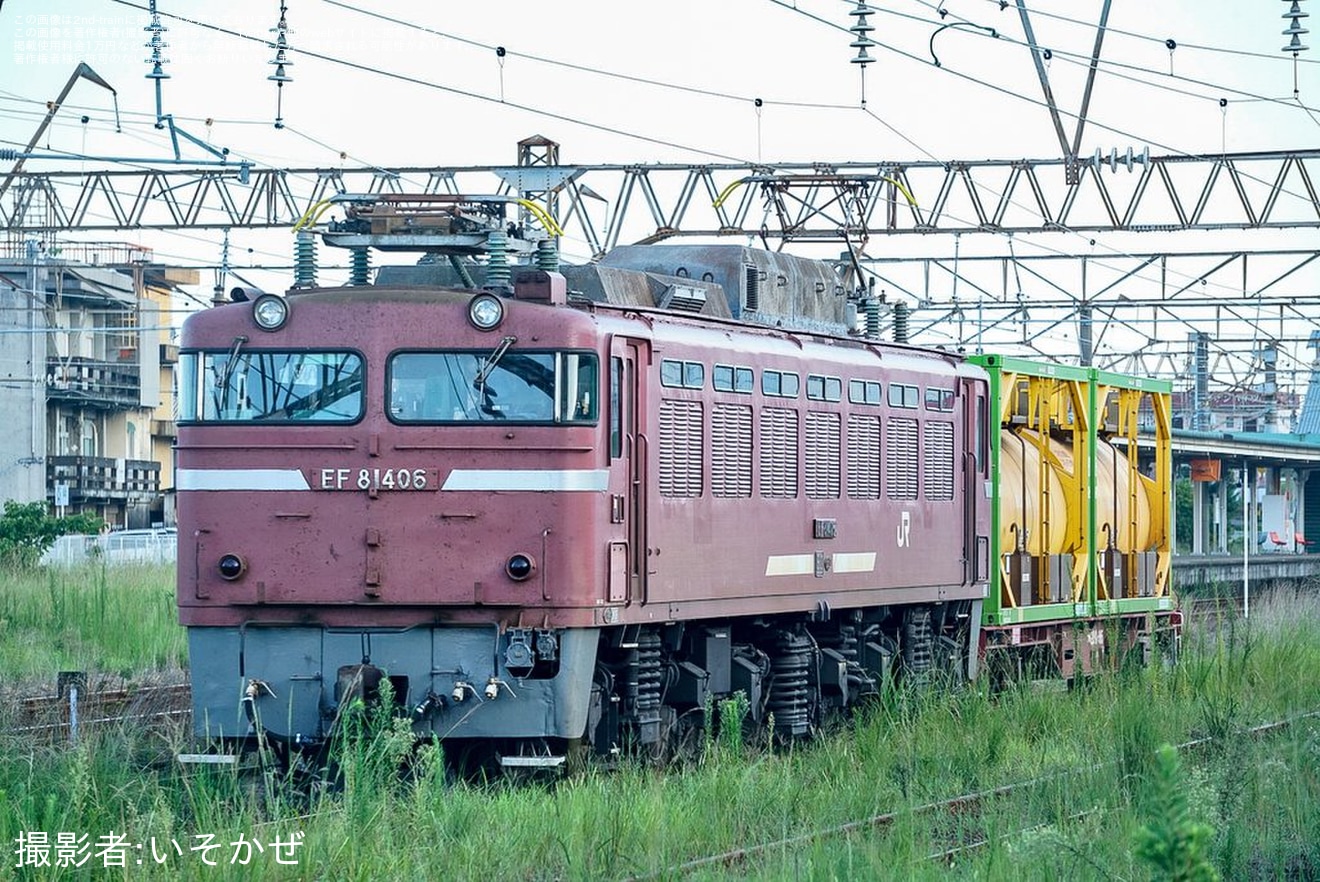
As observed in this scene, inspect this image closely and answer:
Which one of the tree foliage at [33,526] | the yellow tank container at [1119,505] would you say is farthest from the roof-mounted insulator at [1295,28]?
the tree foliage at [33,526]

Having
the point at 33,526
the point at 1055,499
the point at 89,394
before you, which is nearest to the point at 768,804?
the point at 1055,499

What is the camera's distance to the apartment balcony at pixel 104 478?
57750mm

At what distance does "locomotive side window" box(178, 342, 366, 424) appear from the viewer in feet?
43.3

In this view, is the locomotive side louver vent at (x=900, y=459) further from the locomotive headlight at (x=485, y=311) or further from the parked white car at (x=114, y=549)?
the parked white car at (x=114, y=549)

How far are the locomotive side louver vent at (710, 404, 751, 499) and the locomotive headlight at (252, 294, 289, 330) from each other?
3.23 m

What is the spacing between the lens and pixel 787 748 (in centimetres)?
1602

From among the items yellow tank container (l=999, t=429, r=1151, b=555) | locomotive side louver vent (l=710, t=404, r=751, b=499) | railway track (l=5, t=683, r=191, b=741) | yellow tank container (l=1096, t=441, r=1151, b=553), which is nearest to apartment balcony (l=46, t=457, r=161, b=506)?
yellow tank container (l=1096, t=441, r=1151, b=553)

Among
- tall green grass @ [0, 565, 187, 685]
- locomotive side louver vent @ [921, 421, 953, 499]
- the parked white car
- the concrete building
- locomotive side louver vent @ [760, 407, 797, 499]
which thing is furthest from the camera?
the concrete building

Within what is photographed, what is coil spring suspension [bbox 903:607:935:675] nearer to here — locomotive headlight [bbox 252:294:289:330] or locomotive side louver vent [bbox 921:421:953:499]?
locomotive side louver vent [bbox 921:421:953:499]

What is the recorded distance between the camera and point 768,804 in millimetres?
11609

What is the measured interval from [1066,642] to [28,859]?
50.1 ft

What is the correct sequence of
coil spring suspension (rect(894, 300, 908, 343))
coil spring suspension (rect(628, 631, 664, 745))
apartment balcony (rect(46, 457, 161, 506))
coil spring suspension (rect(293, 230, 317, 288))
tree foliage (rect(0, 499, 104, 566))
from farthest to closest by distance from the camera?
apartment balcony (rect(46, 457, 161, 506)) → tree foliage (rect(0, 499, 104, 566)) → coil spring suspension (rect(894, 300, 908, 343)) → coil spring suspension (rect(293, 230, 317, 288)) → coil spring suspension (rect(628, 631, 664, 745))

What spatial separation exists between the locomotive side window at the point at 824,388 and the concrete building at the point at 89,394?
33506mm

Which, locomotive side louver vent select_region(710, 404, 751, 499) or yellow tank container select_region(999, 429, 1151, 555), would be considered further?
yellow tank container select_region(999, 429, 1151, 555)
